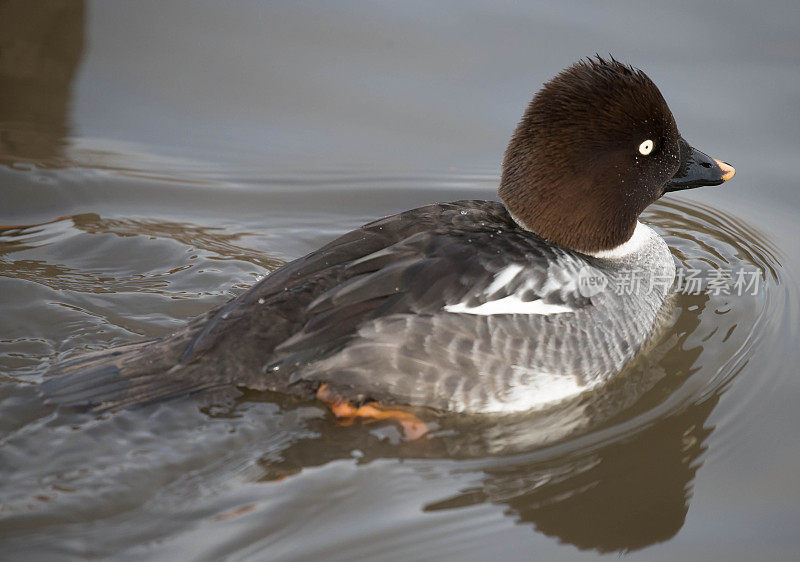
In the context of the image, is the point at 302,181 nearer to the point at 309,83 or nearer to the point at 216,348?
the point at 309,83

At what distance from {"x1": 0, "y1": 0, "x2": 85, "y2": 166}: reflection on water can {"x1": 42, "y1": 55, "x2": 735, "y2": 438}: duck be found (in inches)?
108

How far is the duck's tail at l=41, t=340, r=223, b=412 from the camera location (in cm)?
414

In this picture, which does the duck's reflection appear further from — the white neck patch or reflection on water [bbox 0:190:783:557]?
the white neck patch

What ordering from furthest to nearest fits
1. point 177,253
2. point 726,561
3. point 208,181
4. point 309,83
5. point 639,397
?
Result: point 309,83 < point 208,181 < point 177,253 < point 639,397 < point 726,561

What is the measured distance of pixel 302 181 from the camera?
21.5ft

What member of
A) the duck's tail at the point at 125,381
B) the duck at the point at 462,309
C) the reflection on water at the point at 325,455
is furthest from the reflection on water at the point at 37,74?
the duck at the point at 462,309

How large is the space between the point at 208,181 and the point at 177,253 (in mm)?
957

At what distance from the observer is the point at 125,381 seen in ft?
13.8

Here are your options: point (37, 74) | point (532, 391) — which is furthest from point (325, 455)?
point (37, 74)

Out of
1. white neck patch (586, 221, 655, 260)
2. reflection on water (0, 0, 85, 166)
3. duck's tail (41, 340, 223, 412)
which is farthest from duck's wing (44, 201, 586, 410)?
reflection on water (0, 0, 85, 166)

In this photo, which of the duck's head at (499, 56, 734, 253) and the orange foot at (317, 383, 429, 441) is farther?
the duck's head at (499, 56, 734, 253)

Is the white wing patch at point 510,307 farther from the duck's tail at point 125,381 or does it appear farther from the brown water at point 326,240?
the duck's tail at point 125,381

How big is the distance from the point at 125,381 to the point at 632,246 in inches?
113

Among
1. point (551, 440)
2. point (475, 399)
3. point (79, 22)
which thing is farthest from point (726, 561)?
point (79, 22)
